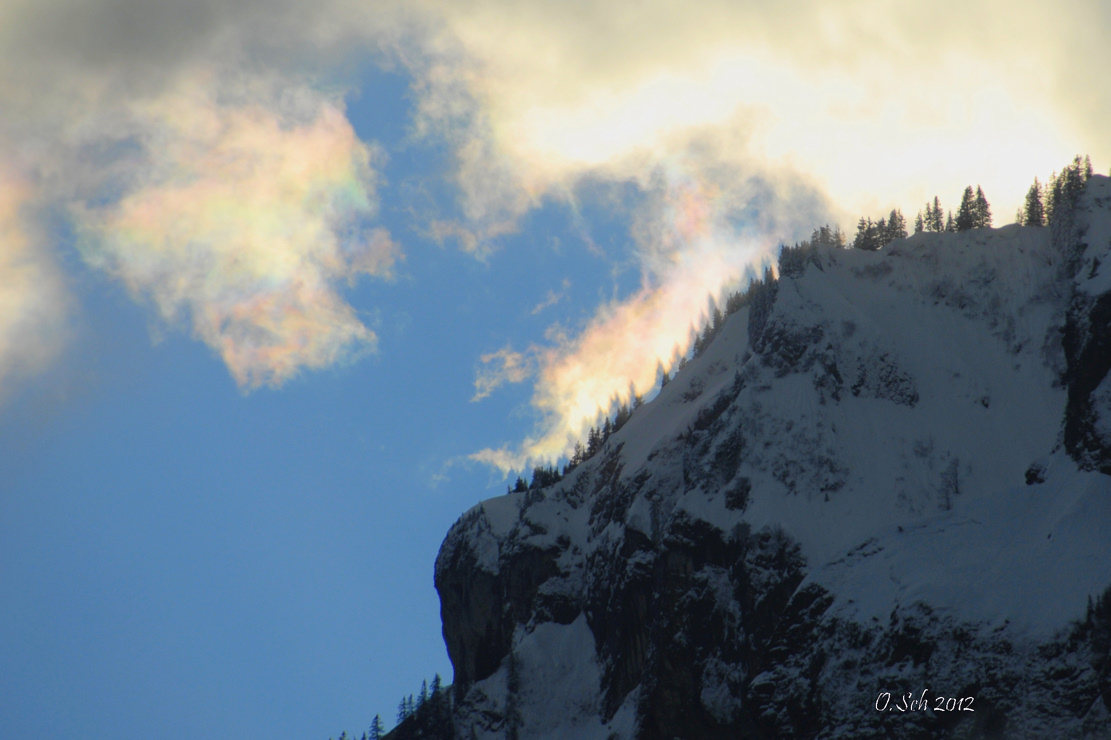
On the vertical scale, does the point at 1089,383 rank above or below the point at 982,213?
below

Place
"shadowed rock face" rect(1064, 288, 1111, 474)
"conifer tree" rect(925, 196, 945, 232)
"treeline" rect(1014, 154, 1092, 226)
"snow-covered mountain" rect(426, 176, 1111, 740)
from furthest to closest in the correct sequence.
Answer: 1. "conifer tree" rect(925, 196, 945, 232)
2. "treeline" rect(1014, 154, 1092, 226)
3. "shadowed rock face" rect(1064, 288, 1111, 474)
4. "snow-covered mountain" rect(426, 176, 1111, 740)

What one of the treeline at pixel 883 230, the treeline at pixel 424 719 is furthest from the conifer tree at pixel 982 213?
the treeline at pixel 424 719

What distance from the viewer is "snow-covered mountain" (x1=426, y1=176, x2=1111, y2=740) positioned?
2950 inches

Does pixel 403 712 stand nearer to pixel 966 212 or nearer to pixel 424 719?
pixel 424 719

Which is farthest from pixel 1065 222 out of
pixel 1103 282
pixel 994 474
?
pixel 994 474

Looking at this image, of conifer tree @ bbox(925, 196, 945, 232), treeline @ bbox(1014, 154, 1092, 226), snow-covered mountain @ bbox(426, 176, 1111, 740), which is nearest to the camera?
snow-covered mountain @ bbox(426, 176, 1111, 740)

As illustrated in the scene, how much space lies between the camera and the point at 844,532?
305ft

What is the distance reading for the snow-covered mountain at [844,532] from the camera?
74.9 m

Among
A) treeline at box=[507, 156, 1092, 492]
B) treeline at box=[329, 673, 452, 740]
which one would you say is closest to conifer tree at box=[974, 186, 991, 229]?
treeline at box=[507, 156, 1092, 492]

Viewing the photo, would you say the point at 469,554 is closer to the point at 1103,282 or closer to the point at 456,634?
the point at 456,634

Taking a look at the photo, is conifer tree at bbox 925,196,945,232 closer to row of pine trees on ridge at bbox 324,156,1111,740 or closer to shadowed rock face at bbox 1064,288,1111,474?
row of pine trees on ridge at bbox 324,156,1111,740

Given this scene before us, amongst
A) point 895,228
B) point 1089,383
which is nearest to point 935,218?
point 895,228

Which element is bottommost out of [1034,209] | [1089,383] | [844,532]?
[844,532]

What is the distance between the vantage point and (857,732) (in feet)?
248
